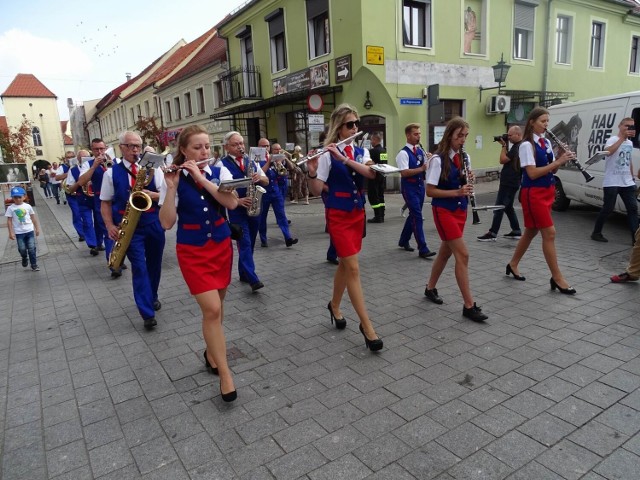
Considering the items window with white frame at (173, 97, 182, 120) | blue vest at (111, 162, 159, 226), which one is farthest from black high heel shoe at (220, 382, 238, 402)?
window with white frame at (173, 97, 182, 120)

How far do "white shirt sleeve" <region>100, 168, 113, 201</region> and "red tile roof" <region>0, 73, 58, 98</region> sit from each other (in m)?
73.5

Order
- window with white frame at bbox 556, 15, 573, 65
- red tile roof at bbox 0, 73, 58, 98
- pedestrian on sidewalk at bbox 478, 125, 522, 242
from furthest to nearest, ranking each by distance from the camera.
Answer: red tile roof at bbox 0, 73, 58, 98, window with white frame at bbox 556, 15, 573, 65, pedestrian on sidewalk at bbox 478, 125, 522, 242

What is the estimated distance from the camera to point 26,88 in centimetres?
6406

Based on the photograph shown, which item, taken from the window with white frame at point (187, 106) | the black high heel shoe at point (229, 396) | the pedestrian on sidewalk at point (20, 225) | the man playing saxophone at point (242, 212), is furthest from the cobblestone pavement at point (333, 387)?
the window with white frame at point (187, 106)

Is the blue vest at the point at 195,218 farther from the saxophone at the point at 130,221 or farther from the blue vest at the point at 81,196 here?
the blue vest at the point at 81,196

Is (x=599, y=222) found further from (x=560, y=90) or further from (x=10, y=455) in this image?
(x=560, y=90)

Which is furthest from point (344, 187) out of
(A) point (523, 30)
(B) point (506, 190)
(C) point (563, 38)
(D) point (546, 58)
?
(C) point (563, 38)

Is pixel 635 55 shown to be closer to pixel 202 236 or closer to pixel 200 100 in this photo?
pixel 200 100

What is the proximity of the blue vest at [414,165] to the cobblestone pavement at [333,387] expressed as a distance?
68.9 inches

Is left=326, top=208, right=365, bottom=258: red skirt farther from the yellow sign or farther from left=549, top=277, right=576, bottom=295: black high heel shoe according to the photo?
the yellow sign

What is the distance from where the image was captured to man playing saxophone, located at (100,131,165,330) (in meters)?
4.52

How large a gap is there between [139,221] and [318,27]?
14266mm

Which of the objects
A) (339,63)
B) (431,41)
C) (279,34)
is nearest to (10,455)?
(339,63)

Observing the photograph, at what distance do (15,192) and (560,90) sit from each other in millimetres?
20795
